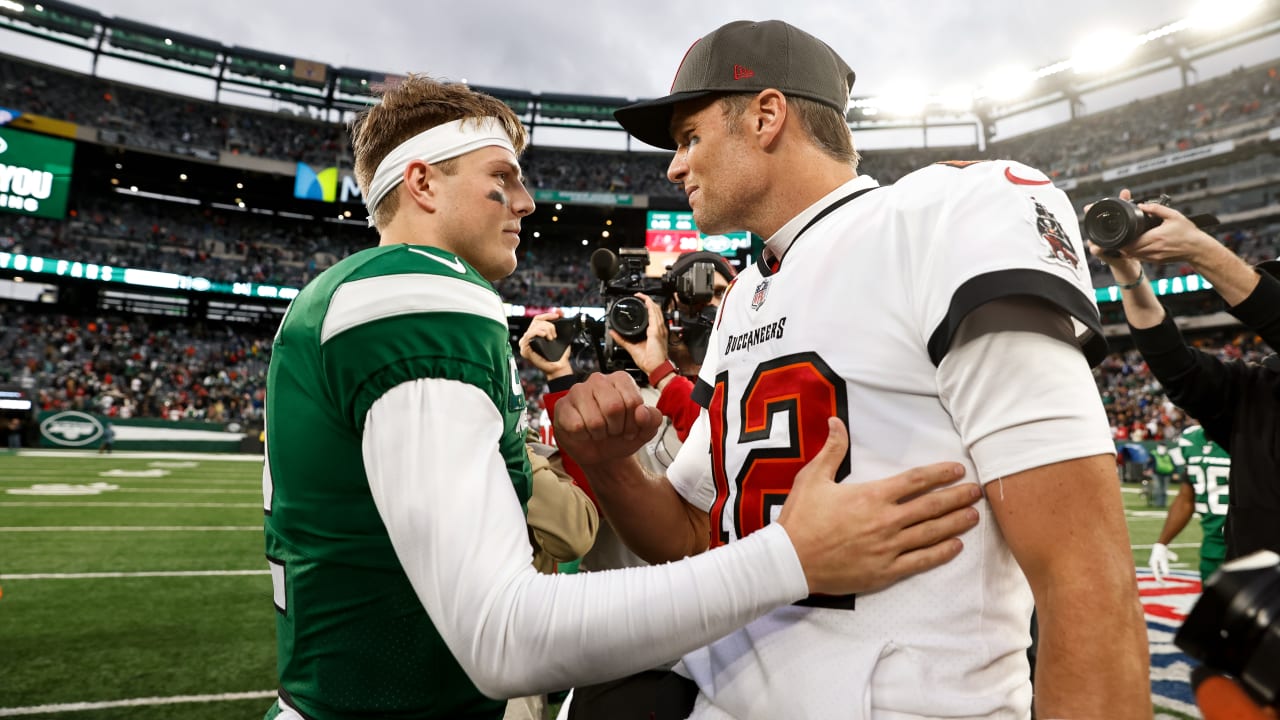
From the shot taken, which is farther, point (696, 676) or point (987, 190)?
point (696, 676)

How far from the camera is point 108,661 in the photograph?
4453 millimetres

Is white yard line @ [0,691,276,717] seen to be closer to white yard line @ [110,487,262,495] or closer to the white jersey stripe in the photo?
the white jersey stripe

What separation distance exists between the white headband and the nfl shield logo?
813 millimetres

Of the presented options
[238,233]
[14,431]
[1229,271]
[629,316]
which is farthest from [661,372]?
[238,233]

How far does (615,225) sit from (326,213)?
15.6 meters

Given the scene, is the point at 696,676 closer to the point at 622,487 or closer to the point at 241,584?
the point at 622,487

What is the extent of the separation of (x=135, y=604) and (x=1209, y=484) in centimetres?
808

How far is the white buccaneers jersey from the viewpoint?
1.14 metres

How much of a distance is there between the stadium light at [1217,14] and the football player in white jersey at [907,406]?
38.7 metres

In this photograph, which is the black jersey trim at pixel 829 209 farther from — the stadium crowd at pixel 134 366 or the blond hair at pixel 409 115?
the stadium crowd at pixel 134 366

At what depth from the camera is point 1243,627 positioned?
2.18 feet

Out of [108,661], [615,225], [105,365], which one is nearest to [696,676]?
[108,661]

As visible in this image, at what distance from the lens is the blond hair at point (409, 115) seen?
188 cm

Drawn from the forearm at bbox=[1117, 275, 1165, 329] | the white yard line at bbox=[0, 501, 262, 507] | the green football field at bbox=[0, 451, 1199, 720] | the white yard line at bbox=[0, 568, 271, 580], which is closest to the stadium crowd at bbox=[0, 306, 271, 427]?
the white yard line at bbox=[0, 501, 262, 507]
